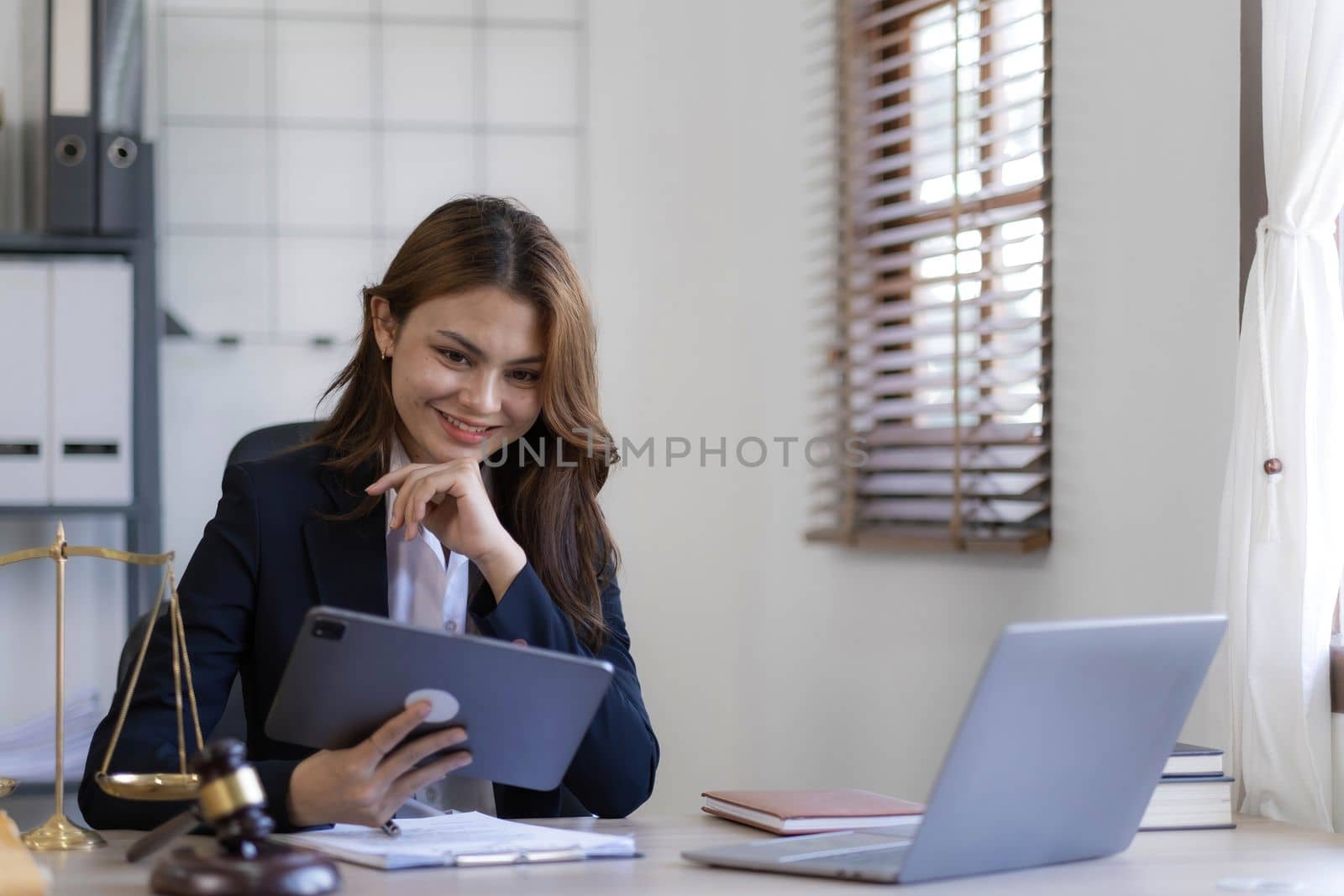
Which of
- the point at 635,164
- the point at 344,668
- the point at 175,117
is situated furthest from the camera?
the point at 635,164

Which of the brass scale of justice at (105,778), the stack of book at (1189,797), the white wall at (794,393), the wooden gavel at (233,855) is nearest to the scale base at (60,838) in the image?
the brass scale of justice at (105,778)

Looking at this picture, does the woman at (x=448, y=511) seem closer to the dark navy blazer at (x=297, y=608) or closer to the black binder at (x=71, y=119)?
the dark navy blazer at (x=297, y=608)

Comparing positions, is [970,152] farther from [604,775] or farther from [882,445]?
[604,775]

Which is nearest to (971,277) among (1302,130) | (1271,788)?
(1302,130)

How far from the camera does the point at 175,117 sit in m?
2.75

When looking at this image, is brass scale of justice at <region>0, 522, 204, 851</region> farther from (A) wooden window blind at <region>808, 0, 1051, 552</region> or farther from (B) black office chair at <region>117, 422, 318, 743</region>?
(A) wooden window blind at <region>808, 0, 1051, 552</region>

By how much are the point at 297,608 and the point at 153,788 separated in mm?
482

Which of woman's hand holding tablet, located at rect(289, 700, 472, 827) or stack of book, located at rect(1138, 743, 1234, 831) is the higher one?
woman's hand holding tablet, located at rect(289, 700, 472, 827)

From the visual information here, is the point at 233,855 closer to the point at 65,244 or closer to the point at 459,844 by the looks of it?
the point at 459,844

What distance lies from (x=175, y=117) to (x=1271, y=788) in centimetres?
225

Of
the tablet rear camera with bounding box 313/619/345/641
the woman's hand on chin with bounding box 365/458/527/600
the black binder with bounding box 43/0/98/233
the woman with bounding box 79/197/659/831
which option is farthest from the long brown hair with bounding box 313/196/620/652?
the black binder with bounding box 43/0/98/233

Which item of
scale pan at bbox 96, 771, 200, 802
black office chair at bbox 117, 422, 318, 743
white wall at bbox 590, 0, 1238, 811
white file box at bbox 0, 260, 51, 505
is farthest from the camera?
A: white file box at bbox 0, 260, 51, 505

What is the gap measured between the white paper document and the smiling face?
509 mm

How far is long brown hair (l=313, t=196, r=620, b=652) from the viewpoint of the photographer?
5.41ft
